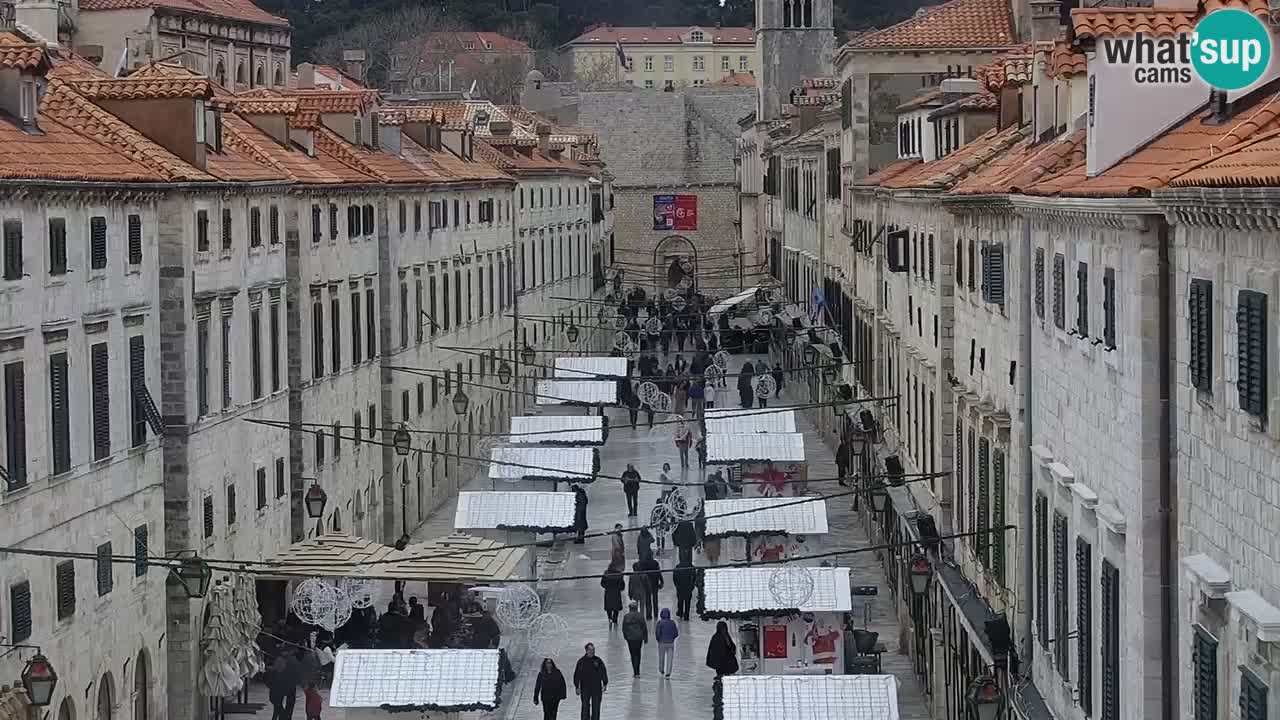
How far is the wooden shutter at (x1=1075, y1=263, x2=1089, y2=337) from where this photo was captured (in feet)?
61.0

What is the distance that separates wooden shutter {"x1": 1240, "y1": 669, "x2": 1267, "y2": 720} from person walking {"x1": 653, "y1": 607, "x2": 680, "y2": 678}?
21.1 meters

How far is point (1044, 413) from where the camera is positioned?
21703 mm

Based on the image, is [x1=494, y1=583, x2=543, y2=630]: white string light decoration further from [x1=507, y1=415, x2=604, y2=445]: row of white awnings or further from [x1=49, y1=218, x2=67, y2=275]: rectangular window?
[x1=507, y1=415, x2=604, y2=445]: row of white awnings

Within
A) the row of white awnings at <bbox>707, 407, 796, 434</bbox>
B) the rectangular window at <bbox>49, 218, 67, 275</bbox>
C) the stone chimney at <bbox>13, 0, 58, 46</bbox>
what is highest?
the stone chimney at <bbox>13, 0, 58, 46</bbox>

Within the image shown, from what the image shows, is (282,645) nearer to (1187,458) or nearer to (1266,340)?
(1187,458)

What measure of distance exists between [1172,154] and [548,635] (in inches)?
873

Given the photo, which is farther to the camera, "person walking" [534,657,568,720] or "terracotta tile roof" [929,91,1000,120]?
"terracotta tile roof" [929,91,1000,120]

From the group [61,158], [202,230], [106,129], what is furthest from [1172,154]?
[202,230]

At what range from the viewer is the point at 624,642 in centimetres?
3712

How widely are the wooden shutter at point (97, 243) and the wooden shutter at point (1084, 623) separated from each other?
13741 mm

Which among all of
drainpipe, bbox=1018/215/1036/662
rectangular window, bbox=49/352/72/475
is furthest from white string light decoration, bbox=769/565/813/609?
rectangular window, bbox=49/352/72/475

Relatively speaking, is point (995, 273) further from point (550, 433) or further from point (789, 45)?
point (789, 45)

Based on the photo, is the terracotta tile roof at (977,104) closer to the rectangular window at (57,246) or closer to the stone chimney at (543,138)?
the rectangular window at (57,246)

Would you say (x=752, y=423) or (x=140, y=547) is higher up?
(x=140, y=547)
